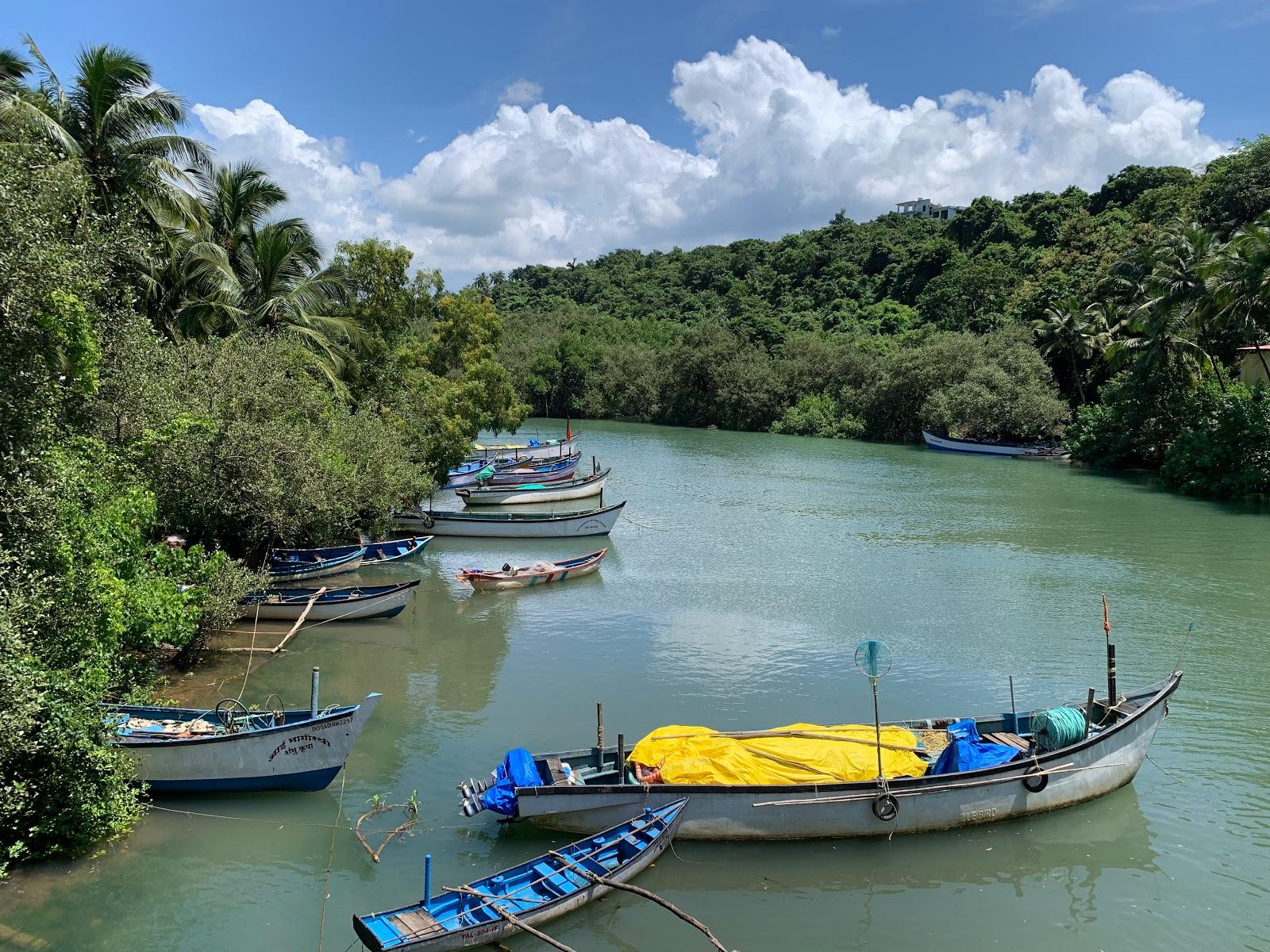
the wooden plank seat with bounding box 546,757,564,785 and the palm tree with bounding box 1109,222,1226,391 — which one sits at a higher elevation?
the palm tree with bounding box 1109,222,1226,391

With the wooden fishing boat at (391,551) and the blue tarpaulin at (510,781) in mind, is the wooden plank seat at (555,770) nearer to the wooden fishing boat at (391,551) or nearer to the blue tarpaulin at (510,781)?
the blue tarpaulin at (510,781)

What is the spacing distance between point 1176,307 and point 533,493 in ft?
107

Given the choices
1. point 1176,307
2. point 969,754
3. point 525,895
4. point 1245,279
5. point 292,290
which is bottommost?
point 525,895

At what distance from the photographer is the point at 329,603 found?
21250 millimetres

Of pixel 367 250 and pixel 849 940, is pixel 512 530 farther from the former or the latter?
pixel 849 940

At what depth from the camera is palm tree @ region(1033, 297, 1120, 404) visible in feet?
198

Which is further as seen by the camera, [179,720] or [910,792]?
[179,720]

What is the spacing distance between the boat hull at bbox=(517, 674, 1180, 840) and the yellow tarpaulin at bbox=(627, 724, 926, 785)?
33cm

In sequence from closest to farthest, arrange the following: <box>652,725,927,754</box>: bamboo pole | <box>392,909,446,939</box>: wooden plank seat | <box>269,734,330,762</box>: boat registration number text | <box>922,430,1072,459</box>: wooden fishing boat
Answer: <box>392,909,446,939</box>: wooden plank seat → <box>269,734,330,762</box>: boat registration number text → <box>652,725,927,754</box>: bamboo pole → <box>922,430,1072,459</box>: wooden fishing boat

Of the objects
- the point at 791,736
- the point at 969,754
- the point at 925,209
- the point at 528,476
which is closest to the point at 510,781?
the point at 791,736

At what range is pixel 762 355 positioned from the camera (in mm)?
85625

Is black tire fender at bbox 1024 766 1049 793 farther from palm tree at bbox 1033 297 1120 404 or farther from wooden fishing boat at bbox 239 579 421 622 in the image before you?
palm tree at bbox 1033 297 1120 404

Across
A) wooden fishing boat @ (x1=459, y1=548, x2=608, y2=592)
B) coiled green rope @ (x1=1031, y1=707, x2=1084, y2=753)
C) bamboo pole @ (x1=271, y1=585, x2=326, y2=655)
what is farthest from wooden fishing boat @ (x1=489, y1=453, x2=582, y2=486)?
coiled green rope @ (x1=1031, y1=707, x2=1084, y2=753)

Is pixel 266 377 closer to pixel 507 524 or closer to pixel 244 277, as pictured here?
pixel 244 277
